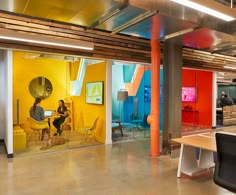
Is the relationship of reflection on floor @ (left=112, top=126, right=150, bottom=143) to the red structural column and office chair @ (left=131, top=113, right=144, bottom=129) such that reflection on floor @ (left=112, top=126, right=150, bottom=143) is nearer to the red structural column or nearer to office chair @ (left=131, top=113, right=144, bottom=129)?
office chair @ (left=131, top=113, right=144, bottom=129)

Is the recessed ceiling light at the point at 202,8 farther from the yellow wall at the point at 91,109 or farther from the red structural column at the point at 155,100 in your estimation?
A: the yellow wall at the point at 91,109

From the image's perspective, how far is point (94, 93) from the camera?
25.3 ft

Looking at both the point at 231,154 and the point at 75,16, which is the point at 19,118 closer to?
the point at 75,16

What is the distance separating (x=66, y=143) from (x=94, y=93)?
1954 millimetres

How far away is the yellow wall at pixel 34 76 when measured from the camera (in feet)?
27.0

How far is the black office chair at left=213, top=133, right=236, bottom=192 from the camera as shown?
2.67 metres

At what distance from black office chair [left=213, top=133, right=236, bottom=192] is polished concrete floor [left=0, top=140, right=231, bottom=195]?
3.06 feet

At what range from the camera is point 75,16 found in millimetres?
4156

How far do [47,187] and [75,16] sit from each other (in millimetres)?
3165

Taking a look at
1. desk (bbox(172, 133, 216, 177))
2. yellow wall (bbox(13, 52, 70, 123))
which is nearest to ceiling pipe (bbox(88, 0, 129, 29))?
desk (bbox(172, 133, 216, 177))

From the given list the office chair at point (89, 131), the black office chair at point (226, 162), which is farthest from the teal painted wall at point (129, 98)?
the black office chair at point (226, 162)

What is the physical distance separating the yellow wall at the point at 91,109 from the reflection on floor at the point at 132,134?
802mm

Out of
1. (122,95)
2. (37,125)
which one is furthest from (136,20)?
(37,125)

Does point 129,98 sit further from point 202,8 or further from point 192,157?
point 202,8
